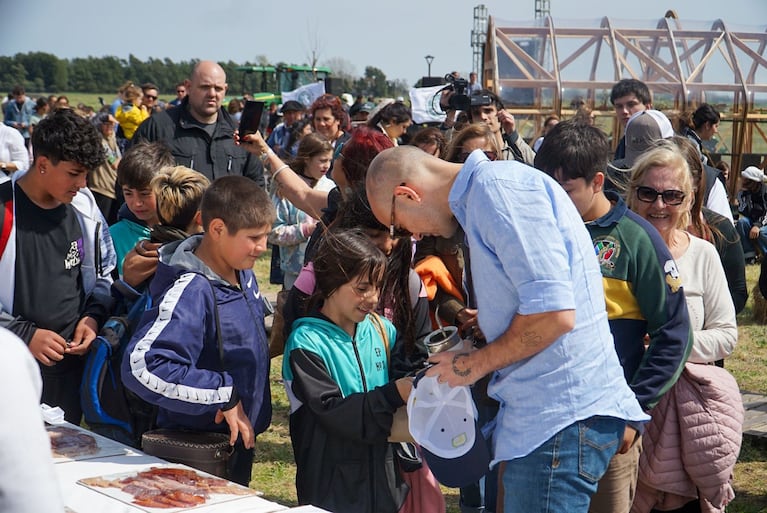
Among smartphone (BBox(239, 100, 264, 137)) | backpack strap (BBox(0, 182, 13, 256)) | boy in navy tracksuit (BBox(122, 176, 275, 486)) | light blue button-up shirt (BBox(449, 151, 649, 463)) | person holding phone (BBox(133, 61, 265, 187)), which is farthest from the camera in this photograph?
person holding phone (BBox(133, 61, 265, 187))

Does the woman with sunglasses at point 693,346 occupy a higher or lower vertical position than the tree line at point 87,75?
lower

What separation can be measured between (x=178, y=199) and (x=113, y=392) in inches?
32.2

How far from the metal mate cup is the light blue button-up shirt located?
0.16 m

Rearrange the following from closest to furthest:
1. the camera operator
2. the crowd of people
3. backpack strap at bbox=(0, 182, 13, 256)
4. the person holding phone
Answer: the crowd of people, backpack strap at bbox=(0, 182, 13, 256), the person holding phone, the camera operator

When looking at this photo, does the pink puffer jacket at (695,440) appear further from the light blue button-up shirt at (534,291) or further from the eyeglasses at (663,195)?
the light blue button-up shirt at (534,291)

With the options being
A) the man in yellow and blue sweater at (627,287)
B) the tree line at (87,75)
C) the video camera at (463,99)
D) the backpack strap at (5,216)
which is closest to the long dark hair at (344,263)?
the man in yellow and blue sweater at (627,287)

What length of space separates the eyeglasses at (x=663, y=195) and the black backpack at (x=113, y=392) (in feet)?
6.26

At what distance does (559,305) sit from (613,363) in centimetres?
36

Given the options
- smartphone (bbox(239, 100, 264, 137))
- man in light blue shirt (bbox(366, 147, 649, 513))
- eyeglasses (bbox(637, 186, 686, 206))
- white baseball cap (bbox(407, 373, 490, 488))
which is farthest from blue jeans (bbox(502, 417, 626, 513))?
smartphone (bbox(239, 100, 264, 137))

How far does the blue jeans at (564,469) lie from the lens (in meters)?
2.29

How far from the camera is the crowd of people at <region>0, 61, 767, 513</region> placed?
2.26 m

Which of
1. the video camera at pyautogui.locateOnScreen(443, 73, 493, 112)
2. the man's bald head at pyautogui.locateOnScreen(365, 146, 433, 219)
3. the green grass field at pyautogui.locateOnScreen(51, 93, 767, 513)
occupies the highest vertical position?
the video camera at pyautogui.locateOnScreen(443, 73, 493, 112)

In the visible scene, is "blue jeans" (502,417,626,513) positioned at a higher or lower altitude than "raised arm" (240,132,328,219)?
lower

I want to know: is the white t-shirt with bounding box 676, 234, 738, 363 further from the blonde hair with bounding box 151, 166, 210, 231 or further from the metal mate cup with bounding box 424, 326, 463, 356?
the blonde hair with bounding box 151, 166, 210, 231
